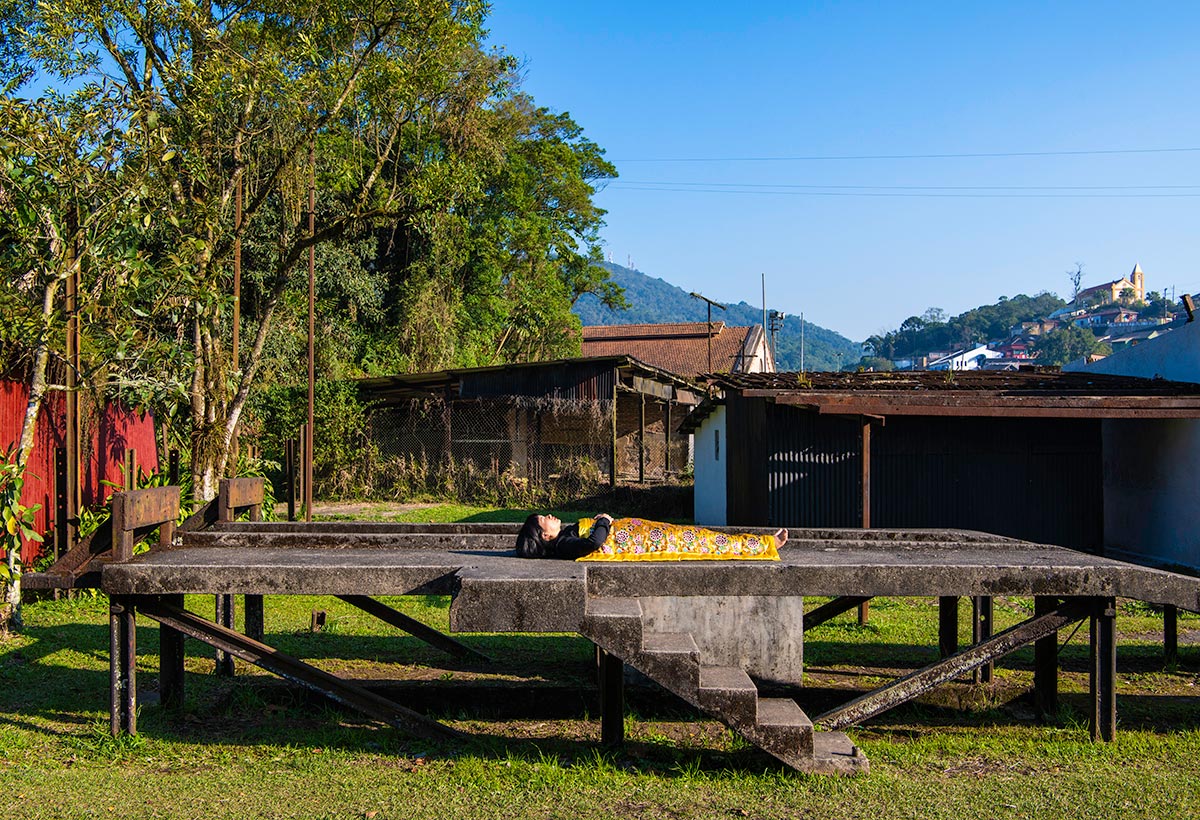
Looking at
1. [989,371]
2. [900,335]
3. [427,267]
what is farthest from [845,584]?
[900,335]

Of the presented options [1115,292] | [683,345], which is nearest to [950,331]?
[1115,292]

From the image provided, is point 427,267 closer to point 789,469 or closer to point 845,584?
point 789,469

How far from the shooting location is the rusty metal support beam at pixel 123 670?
6383 millimetres

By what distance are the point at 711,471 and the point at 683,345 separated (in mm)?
31792

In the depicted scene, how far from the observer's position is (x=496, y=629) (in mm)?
5770

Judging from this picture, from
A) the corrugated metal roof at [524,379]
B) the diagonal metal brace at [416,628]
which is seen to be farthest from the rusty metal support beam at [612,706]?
the corrugated metal roof at [524,379]

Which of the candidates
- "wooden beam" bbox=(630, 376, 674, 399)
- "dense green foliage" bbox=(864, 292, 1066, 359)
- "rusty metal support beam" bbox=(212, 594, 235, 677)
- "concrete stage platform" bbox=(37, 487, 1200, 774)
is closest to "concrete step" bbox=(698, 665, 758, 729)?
"concrete stage platform" bbox=(37, 487, 1200, 774)

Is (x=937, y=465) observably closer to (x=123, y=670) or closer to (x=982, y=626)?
(x=982, y=626)

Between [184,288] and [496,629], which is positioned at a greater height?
[184,288]

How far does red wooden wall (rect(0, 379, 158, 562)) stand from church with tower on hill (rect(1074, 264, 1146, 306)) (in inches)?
5206

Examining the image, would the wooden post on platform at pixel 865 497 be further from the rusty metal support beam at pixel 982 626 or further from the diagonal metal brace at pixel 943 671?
the diagonal metal brace at pixel 943 671

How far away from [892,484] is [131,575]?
12.6m

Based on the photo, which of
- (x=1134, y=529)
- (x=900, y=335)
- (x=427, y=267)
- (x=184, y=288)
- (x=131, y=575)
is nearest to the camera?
(x=131, y=575)

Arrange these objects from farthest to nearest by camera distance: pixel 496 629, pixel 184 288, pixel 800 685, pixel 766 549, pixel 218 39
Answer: pixel 218 39 → pixel 184 288 → pixel 800 685 → pixel 766 549 → pixel 496 629
